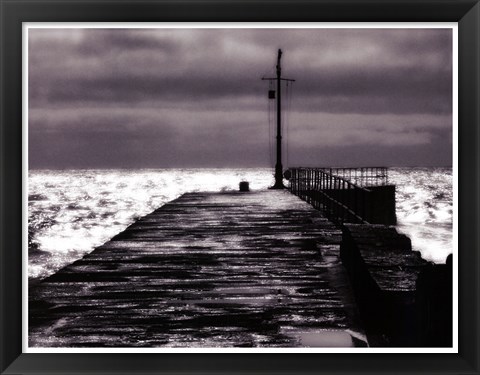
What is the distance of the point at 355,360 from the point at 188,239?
6.02m

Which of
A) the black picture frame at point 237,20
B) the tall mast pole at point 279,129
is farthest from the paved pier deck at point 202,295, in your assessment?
the tall mast pole at point 279,129

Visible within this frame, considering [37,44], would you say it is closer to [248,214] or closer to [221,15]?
[221,15]

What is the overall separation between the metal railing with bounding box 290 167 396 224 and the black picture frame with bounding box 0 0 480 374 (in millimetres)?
4277

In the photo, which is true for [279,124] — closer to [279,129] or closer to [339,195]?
[279,129]

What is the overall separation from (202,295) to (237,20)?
2698 millimetres

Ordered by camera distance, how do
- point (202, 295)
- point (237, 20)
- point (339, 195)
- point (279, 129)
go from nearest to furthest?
point (237, 20) → point (202, 295) → point (339, 195) → point (279, 129)

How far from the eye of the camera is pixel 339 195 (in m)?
15.5

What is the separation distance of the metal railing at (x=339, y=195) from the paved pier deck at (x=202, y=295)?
0.78 metres

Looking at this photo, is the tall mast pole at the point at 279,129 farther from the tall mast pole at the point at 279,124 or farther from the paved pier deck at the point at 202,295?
the paved pier deck at the point at 202,295

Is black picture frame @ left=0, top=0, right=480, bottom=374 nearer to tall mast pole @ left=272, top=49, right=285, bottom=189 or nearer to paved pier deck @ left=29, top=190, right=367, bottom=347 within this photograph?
paved pier deck @ left=29, top=190, right=367, bottom=347

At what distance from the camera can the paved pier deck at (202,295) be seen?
5559 mm

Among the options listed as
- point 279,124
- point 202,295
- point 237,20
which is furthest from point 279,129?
point 237,20

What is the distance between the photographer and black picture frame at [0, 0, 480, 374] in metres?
5.09
